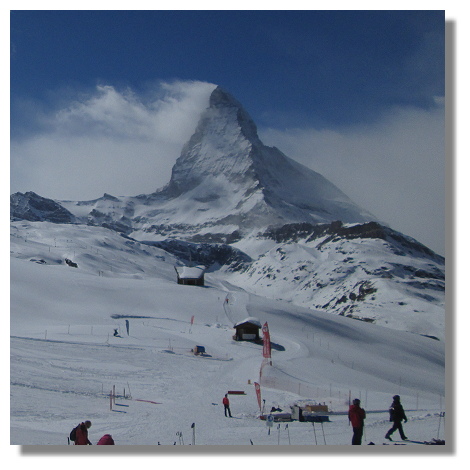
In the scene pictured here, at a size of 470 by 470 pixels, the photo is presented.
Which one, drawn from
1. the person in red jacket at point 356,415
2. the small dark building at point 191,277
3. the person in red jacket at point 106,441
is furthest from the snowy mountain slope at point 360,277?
the person in red jacket at point 106,441

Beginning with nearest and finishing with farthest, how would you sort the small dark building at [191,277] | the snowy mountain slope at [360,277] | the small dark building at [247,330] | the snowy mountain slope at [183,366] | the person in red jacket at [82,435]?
the person in red jacket at [82,435] < the snowy mountain slope at [183,366] < the small dark building at [247,330] < the small dark building at [191,277] < the snowy mountain slope at [360,277]

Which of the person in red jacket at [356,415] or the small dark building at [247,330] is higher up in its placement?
the small dark building at [247,330]

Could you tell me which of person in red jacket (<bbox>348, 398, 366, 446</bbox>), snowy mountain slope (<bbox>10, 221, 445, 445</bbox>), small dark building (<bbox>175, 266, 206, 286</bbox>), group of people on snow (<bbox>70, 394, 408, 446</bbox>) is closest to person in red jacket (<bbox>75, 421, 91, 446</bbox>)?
group of people on snow (<bbox>70, 394, 408, 446</bbox>)

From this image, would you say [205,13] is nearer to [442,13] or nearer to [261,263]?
[442,13]

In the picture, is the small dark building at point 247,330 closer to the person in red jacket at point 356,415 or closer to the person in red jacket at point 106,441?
the person in red jacket at point 106,441
